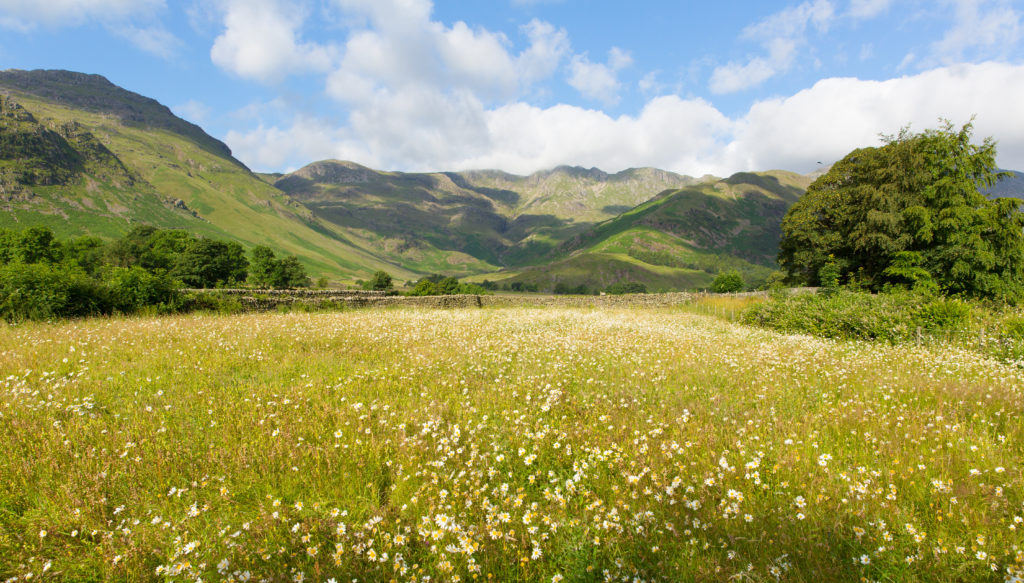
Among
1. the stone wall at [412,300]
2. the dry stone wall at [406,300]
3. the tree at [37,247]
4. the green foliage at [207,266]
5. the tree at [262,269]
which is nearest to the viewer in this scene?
the dry stone wall at [406,300]

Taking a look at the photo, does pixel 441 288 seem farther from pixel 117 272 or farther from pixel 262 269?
pixel 117 272

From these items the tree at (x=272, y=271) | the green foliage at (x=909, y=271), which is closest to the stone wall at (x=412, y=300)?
the green foliage at (x=909, y=271)

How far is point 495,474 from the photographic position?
180 inches

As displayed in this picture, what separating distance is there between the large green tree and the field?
97.7 ft

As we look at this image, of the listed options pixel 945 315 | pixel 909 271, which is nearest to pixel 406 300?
pixel 945 315

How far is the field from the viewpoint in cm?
332

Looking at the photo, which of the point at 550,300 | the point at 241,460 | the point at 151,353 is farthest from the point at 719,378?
the point at 550,300

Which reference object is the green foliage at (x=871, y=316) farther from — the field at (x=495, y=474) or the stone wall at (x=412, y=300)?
the stone wall at (x=412, y=300)

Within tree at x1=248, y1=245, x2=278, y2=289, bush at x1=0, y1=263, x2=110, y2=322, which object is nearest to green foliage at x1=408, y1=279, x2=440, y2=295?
tree at x1=248, y1=245, x2=278, y2=289

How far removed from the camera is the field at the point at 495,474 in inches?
131

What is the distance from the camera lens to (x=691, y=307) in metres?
34.4

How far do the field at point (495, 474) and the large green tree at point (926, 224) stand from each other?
1172 inches

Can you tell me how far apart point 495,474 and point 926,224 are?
40567 mm

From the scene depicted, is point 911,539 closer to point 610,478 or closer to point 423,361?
point 610,478
